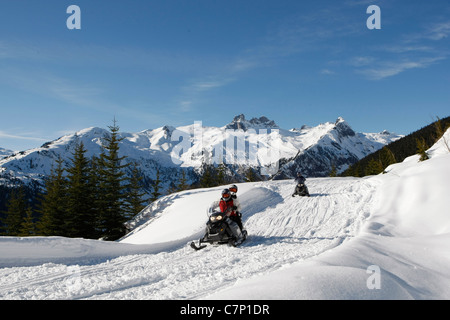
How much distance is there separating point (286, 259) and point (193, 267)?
83.1 inches

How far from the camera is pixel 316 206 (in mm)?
14141

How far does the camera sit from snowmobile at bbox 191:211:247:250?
8602mm

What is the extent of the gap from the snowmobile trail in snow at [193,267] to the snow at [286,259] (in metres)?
0.02

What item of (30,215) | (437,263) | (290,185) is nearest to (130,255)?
(437,263)

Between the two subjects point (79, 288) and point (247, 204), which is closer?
point (79, 288)

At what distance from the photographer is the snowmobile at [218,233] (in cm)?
860

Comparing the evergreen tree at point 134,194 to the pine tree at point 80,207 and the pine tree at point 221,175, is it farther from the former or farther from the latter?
the pine tree at point 221,175

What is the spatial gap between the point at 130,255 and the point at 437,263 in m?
7.50

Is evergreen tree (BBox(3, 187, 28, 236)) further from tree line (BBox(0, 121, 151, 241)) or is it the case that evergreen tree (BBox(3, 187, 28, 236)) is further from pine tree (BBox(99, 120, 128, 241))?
pine tree (BBox(99, 120, 128, 241))

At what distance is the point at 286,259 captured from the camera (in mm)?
6730

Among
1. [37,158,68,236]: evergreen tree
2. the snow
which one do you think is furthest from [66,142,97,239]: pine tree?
the snow

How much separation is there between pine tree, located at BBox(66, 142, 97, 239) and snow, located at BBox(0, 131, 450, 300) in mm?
10713
